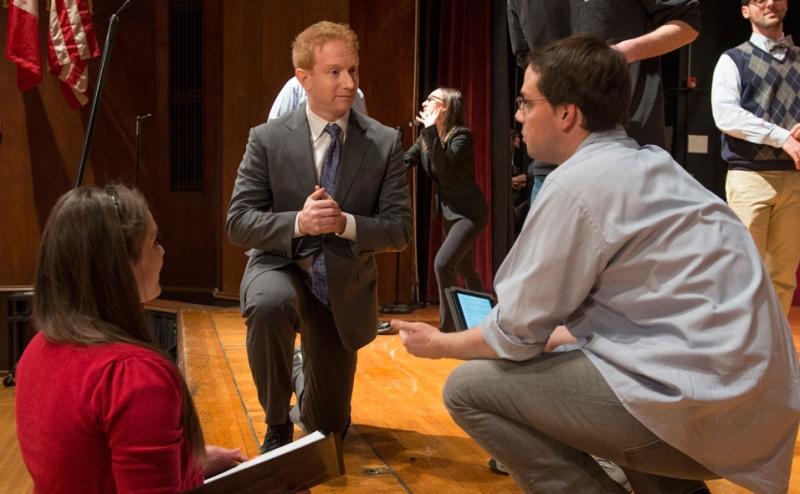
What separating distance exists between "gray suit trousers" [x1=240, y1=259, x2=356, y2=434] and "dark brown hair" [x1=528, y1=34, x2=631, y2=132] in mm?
1134

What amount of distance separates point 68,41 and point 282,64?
1.77 metres

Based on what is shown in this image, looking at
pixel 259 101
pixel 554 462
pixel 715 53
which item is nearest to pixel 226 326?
pixel 259 101

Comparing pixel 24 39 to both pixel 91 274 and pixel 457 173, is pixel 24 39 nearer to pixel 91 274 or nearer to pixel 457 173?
pixel 457 173

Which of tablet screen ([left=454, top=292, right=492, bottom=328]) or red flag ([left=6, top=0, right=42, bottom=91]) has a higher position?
red flag ([left=6, top=0, right=42, bottom=91])

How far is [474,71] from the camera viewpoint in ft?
22.5

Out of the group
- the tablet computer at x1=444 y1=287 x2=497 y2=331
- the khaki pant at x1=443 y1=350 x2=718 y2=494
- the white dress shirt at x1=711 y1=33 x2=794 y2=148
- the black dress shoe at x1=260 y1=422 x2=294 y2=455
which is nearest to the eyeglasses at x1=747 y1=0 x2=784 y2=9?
the white dress shirt at x1=711 y1=33 x2=794 y2=148

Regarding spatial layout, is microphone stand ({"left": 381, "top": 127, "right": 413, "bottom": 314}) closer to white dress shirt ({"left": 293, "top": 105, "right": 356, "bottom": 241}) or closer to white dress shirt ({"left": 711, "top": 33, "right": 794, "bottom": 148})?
white dress shirt ({"left": 711, "top": 33, "right": 794, "bottom": 148})

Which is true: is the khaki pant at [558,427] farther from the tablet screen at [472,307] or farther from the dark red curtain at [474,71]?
the dark red curtain at [474,71]

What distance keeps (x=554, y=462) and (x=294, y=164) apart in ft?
4.54

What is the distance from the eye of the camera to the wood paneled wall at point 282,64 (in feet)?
20.9

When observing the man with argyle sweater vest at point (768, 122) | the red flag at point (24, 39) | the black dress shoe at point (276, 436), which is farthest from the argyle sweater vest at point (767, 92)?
the red flag at point (24, 39)

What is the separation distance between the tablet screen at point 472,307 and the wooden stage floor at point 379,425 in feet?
1.52

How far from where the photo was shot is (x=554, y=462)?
162 cm

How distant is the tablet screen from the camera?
7.29 ft
